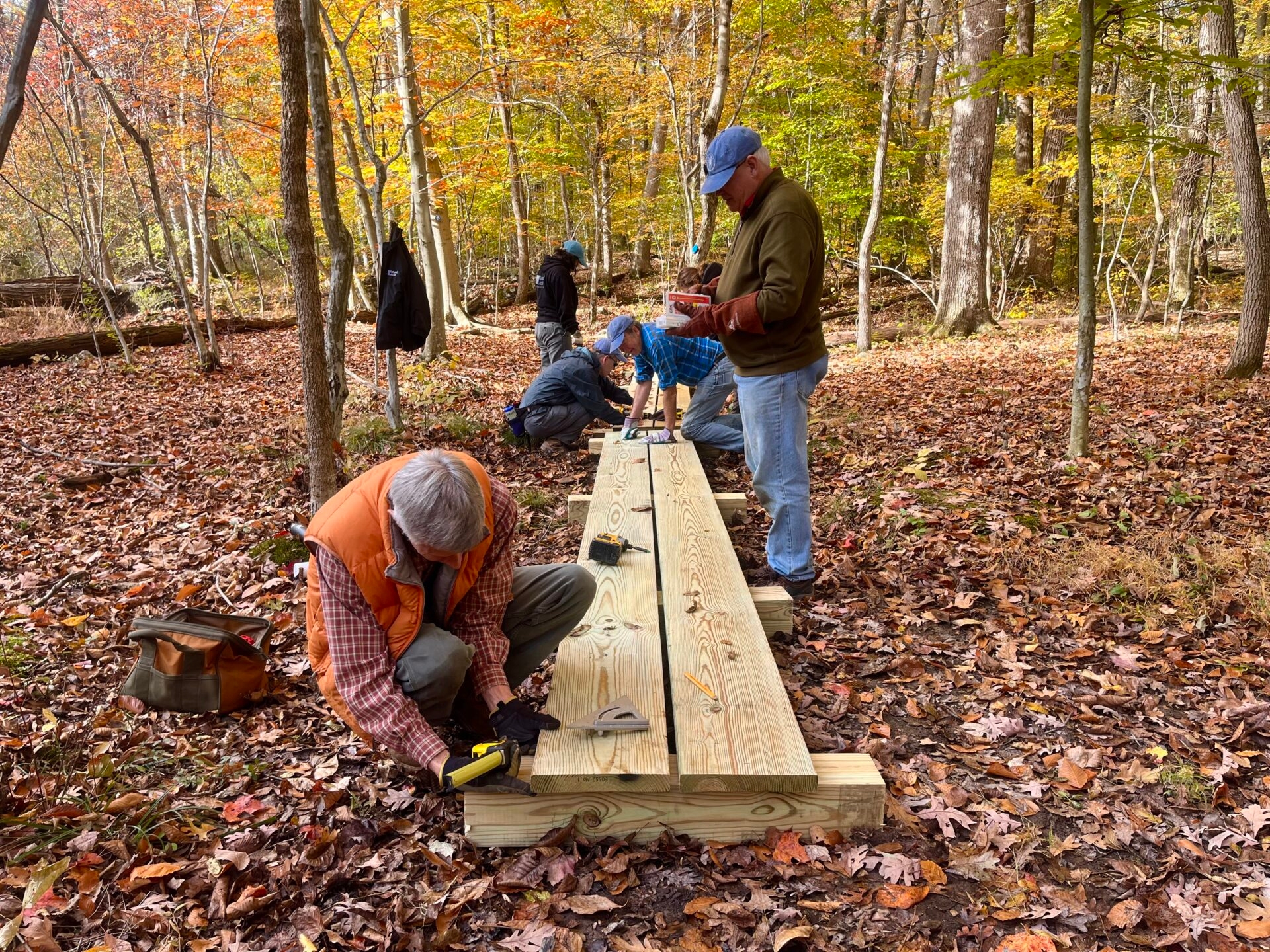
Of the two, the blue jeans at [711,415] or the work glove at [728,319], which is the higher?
the work glove at [728,319]

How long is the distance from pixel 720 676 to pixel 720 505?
7.91 ft

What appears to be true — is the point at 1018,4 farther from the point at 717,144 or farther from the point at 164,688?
the point at 164,688

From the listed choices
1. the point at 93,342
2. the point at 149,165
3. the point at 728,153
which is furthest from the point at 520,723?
the point at 93,342

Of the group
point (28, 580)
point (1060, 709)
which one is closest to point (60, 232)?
point (28, 580)

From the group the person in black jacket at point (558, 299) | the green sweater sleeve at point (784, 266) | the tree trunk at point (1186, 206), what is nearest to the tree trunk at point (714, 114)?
the person in black jacket at point (558, 299)

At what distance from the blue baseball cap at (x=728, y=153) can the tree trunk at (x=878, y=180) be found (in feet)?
25.4

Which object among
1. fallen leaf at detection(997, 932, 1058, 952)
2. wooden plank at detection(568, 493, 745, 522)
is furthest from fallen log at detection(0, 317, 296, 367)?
fallen leaf at detection(997, 932, 1058, 952)

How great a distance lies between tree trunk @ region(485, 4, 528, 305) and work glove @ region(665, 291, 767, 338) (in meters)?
9.03

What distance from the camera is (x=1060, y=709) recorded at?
3.03 metres

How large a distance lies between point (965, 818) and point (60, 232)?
27639 mm

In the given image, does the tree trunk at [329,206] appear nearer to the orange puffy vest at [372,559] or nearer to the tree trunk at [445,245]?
the orange puffy vest at [372,559]

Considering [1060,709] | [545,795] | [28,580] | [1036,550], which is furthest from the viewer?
[28,580]

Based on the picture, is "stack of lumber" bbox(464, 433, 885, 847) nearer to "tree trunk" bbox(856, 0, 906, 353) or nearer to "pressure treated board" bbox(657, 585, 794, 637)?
"pressure treated board" bbox(657, 585, 794, 637)

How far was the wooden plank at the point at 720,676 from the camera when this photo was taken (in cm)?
226
